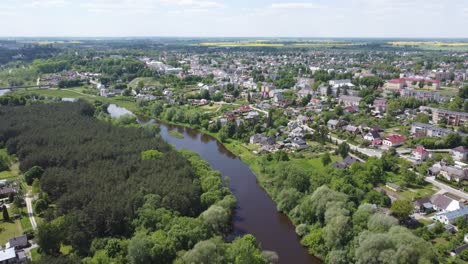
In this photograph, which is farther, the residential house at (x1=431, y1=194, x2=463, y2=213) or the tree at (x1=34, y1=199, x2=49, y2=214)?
the tree at (x1=34, y1=199, x2=49, y2=214)

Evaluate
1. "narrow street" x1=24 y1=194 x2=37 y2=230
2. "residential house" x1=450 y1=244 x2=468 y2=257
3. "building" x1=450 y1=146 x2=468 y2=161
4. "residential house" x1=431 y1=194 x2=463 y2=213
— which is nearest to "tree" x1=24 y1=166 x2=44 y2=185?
"narrow street" x1=24 y1=194 x2=37 y2=230

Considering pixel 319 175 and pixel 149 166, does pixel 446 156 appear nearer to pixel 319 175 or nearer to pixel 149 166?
pixel 319 175

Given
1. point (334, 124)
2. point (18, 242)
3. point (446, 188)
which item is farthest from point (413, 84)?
point (18, 242)

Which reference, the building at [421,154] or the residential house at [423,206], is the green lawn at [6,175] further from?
the building at [421,154]

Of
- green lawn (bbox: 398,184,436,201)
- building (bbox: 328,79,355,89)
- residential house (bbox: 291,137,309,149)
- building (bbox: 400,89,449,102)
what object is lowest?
green lawn (bbox: 398,184,436,201)

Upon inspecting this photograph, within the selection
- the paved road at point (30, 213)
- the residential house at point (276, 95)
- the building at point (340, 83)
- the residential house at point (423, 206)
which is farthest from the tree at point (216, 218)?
the building at point (340, 83)

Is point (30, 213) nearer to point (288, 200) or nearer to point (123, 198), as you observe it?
point (123, 198)

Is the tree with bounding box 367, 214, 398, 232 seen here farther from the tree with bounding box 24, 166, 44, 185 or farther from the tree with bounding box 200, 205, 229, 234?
the tree with bounding box 24, 166, 44, 185

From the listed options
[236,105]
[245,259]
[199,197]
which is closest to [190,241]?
[245,259]
